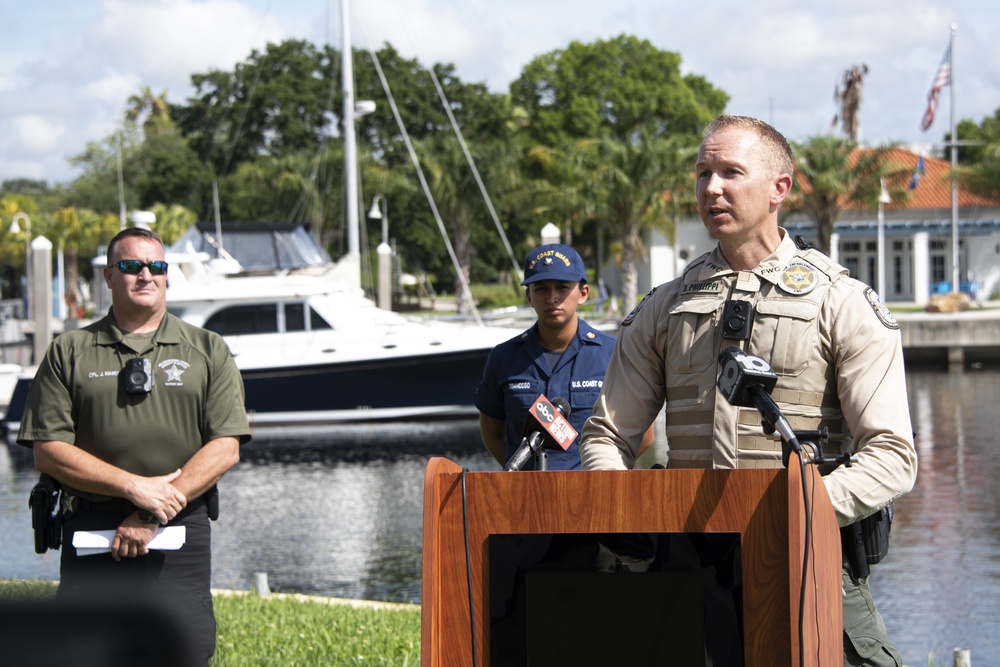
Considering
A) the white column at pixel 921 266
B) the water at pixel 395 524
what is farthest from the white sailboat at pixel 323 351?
the white column at pixel 921 266

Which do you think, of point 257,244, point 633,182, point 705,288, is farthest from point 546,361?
point 633,182

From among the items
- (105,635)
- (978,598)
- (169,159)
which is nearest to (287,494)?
(978,598)

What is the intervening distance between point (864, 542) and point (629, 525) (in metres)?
0.77

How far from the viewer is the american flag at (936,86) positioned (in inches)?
1577

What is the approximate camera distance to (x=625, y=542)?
7.65ft

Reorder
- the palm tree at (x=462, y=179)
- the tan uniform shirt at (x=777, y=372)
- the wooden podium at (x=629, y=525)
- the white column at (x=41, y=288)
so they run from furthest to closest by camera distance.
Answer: the palm tree at (x=462, y=179), the white column at (x=41, y=288), the tan uniform shirt at (x=777, y=372), the wooden podium at (x=629, y=525)

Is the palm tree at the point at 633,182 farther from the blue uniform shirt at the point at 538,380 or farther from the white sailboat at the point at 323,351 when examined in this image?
the blue uniform shirt at the point at 538,380

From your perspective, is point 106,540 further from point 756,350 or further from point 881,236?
point 881,236

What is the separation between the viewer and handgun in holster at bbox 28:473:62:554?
171 inches

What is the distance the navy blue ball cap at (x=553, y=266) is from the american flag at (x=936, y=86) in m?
38.3

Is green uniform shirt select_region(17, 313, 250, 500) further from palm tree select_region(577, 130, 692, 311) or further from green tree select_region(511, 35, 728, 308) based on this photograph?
green tree select_region(511, 35, 728, 308)

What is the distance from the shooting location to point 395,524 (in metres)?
11.9

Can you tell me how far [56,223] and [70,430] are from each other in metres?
55.4

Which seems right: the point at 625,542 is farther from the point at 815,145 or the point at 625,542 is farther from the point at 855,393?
the point at 815,145
